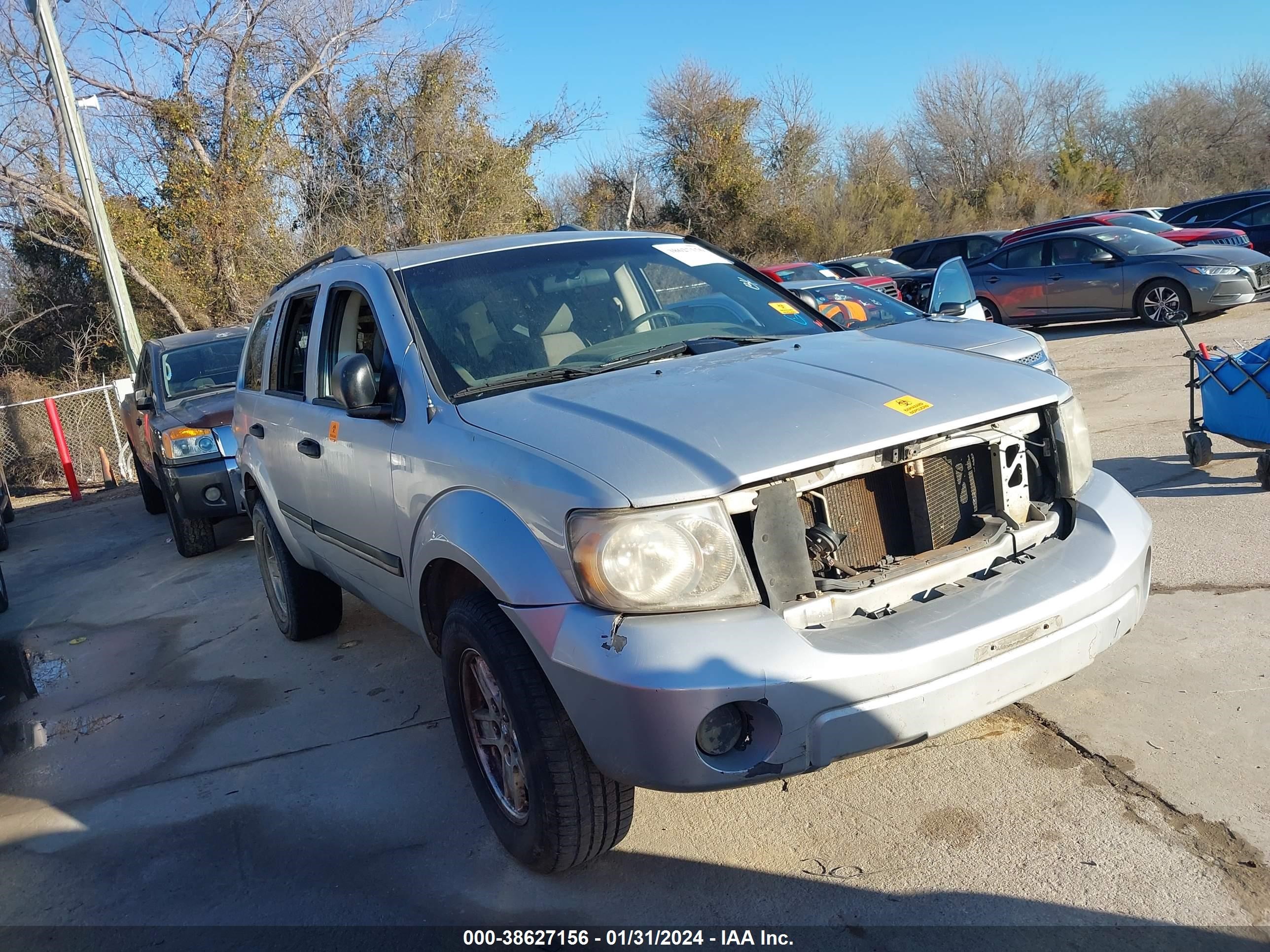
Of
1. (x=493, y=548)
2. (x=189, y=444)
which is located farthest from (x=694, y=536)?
(x=189, y=444)

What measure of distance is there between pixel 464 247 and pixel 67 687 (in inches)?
140

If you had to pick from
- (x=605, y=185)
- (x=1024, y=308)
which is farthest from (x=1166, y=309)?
(x=605, y=185)

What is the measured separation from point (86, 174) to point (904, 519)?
44.7ft

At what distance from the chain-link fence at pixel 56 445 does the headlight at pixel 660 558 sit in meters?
14.0

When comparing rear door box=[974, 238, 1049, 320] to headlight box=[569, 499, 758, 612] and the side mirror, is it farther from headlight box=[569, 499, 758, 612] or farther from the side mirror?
headlight box=[569, 499, 758, 612]

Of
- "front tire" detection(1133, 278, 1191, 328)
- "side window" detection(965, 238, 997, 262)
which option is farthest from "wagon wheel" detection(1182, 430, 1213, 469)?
"side window" detection(965, 238, 997, 262)

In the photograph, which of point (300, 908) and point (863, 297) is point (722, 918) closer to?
point (300, 908)

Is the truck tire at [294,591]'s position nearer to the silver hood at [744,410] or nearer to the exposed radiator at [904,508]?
the silver hood at [744,410]

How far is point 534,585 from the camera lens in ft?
8.98

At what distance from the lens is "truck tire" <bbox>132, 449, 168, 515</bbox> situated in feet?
35.4

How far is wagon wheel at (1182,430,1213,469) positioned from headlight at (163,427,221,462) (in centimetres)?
696

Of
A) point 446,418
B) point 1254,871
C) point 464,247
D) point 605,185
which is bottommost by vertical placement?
point 1254,871

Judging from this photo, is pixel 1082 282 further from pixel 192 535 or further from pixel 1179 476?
pixel 192 535

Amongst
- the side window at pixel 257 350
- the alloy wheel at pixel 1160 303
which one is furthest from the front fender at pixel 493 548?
the alloy wheel at pixel 1160 303
